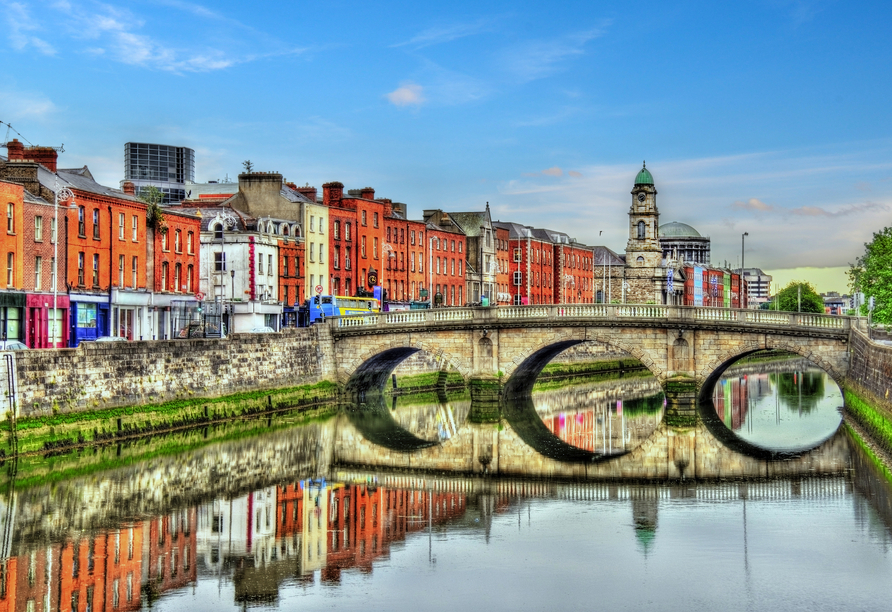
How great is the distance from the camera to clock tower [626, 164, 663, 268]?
132 metres

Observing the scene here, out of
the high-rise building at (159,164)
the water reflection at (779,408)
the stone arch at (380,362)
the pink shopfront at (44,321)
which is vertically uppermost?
the high-rise building at (159,164)

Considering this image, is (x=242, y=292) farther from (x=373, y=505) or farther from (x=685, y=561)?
(x=685, y=561)

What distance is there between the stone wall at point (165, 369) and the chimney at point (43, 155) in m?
13.4

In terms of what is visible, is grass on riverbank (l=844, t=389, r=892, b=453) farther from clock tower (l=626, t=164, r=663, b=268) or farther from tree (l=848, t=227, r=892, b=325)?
clock tower (l=626, t=164, r=663, b=268)

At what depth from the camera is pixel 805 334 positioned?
56.8 meters

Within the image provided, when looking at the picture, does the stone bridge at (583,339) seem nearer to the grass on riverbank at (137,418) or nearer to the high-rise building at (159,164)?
the grass on riverbank at (137,418)

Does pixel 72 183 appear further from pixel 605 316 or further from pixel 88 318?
pixel 605 316

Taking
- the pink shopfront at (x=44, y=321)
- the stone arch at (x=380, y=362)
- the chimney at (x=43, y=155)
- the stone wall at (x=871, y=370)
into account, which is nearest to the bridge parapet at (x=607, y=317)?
the stone arch at (x=380, y=362)

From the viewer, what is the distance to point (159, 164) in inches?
5837

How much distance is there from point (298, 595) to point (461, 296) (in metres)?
82.4

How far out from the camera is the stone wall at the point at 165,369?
4306cm

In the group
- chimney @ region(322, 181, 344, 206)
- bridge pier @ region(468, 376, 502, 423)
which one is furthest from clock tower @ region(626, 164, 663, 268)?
bridge pier @ region(468, 376, 502, 423)

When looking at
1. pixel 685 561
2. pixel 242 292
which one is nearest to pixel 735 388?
pixel 242 292

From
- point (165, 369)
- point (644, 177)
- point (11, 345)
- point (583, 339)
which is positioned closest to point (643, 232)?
point (644, 177)
